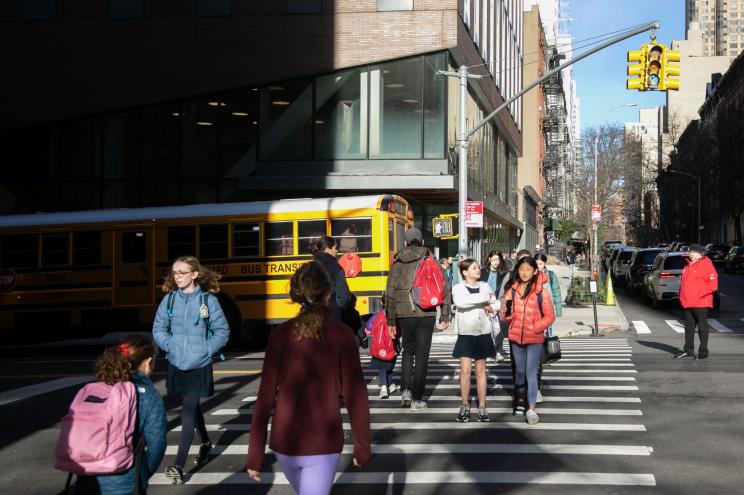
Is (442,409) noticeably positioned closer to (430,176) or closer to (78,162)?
(430,176)

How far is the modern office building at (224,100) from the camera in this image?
30.2 meters

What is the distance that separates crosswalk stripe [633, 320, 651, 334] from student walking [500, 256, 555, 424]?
1276 cm

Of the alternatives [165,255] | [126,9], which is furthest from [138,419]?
[126,9]

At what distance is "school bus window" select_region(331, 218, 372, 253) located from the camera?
1880cm

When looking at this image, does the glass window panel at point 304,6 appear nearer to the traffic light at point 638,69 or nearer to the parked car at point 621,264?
the traffic light at point 638,69

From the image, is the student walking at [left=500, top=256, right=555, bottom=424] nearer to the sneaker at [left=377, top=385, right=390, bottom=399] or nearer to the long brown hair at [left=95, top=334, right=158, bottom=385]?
the sneaker at [left=377, top=385, right=390, bottom=399]

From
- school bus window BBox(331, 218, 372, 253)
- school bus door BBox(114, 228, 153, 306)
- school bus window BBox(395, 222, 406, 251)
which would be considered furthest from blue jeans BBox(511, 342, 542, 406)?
school bus door BBox(114, 228, 153, 306)

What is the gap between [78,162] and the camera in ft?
105

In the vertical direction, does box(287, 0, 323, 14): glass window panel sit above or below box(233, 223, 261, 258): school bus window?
above

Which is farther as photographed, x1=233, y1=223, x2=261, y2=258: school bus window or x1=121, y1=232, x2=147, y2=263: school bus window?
x1=121, y1=232, x2=147, y2=263: school bus window

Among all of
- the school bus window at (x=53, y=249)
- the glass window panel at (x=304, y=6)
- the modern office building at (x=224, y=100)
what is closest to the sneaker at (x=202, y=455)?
Result: the school bus window at (x=53, y=249)

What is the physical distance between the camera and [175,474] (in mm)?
7215

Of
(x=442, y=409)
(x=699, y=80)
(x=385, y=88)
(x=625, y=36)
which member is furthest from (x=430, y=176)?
(x=699, y=80)

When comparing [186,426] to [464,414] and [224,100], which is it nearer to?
[464,414]
